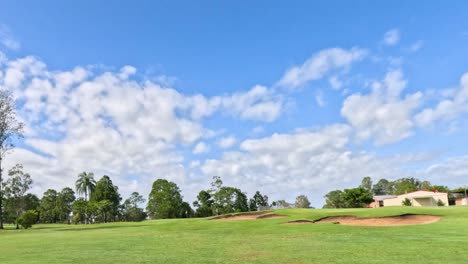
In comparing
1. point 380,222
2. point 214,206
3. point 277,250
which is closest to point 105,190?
point 214,206

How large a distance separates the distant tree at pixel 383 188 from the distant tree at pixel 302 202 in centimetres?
3129

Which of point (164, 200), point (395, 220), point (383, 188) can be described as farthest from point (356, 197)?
point (383, 188)

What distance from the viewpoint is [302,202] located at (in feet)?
470

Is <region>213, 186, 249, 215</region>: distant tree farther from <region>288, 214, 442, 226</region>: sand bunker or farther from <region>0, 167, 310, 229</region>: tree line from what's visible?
<region>288, 214, 442, 226</region>: sand bunker

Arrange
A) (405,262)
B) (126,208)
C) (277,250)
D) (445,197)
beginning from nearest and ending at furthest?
1. (405,262)
2. (277,250)
3. (445,197)
4. (126,208)

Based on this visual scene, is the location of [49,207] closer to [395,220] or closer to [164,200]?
[164,200]

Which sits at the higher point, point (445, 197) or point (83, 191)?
point (83, 191)

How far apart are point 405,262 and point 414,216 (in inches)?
808

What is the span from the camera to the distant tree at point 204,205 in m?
92.4

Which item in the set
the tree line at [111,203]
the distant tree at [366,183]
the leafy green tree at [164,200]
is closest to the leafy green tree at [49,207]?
the tree line at [111,203]

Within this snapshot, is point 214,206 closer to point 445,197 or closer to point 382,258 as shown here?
point 445,197

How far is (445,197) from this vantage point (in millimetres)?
82875

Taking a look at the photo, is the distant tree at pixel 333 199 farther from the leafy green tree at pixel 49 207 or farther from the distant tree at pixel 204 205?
the leafy green tree at pixel 49 207

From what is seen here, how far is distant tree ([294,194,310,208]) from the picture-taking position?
14125cm
